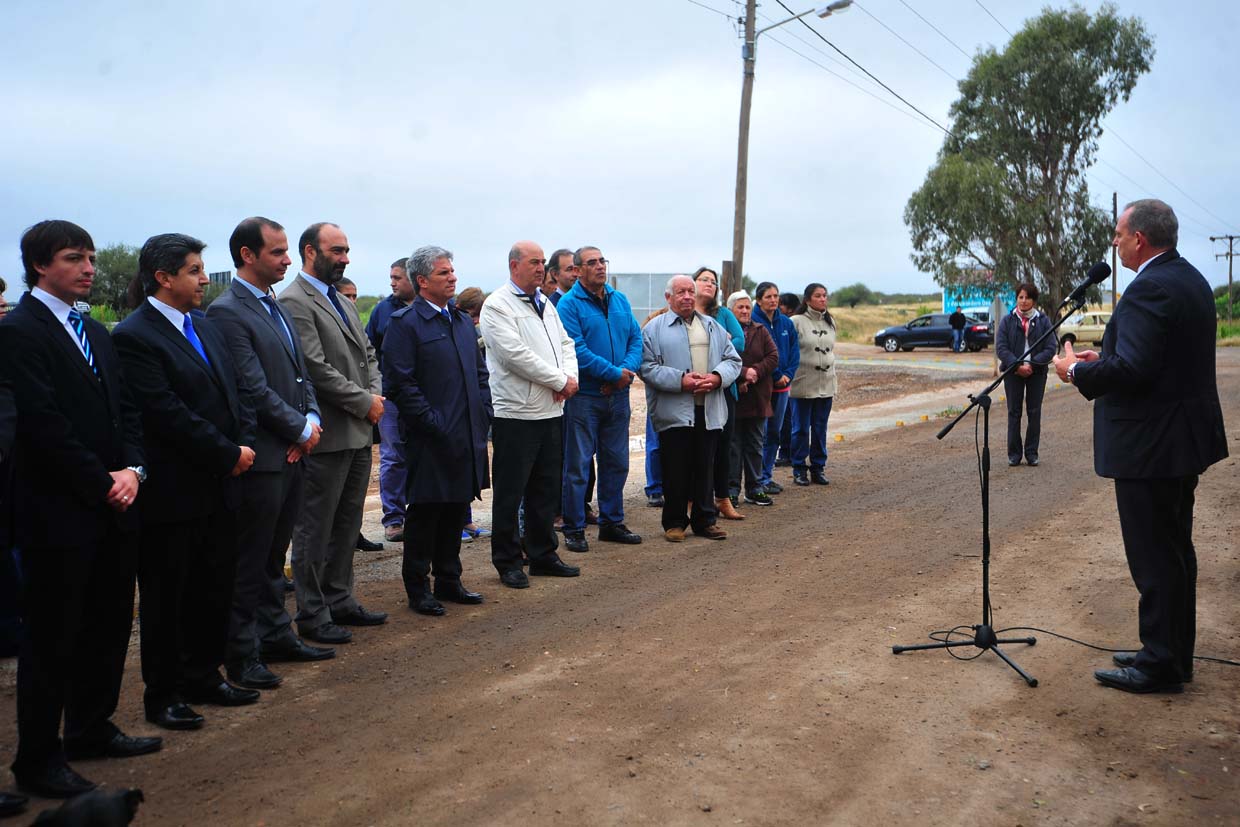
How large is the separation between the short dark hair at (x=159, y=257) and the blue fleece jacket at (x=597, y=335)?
12.8 ft

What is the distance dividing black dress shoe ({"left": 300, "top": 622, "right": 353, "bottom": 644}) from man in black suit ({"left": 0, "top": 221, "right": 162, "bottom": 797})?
68.6 inches

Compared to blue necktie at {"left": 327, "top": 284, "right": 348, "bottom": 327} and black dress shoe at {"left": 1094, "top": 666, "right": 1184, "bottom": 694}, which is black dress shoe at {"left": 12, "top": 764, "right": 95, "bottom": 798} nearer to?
blue necktie at {"left": 327, "top": 284, "right": 348, "bottom": 327}

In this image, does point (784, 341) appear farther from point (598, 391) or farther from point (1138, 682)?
point (1138, 682)

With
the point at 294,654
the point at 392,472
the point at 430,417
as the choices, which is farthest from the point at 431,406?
the point at 392,472

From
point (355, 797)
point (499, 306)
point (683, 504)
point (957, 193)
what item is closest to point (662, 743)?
point (355, 797)

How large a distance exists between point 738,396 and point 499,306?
3.65 m

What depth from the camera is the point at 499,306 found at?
768 centimetres

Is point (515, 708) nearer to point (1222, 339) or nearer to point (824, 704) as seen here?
point (824, 704)

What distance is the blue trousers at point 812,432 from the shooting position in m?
12.0

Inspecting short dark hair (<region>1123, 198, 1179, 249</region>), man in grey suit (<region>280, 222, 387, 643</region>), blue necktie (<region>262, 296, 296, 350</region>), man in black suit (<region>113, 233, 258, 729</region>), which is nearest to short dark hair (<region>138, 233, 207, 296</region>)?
man in black suit (<region>113, 233, 258, 729</region>)

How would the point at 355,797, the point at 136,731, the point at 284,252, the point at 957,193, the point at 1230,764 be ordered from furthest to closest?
the point at 957,193, the point at 284,252, the point at 136,731, the point at 1230,764, the point at 355,797

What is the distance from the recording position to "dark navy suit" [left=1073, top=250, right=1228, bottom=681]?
5.25m

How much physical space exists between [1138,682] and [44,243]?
17.3ft

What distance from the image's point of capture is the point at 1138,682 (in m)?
5.30
